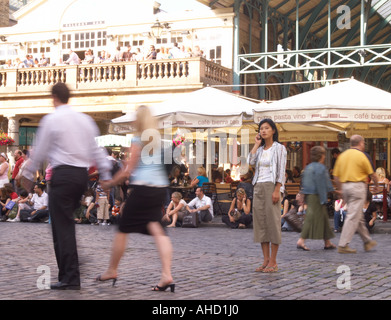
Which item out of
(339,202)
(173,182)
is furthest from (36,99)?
(339,202)

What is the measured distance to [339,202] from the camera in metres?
15.0

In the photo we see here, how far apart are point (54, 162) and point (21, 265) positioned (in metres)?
2.49

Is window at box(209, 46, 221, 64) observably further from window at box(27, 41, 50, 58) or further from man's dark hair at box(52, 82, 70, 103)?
man's dark hair at box(52, 82, 70, 103)

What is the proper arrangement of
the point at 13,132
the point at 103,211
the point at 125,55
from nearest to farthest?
the point at 103,211, the point at 125,55, the point at 13,132

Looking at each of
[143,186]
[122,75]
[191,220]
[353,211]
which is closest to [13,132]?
[122,75]

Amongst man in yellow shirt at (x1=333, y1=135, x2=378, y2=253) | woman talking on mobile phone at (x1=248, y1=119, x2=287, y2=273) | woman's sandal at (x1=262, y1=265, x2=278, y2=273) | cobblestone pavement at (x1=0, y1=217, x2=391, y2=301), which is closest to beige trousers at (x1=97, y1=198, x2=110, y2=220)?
cobblestone pavement at (x1=0, y1=217, x2=391, y2=301)

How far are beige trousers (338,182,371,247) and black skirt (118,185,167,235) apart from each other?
181 inches

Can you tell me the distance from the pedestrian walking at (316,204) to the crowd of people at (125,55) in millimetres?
15469

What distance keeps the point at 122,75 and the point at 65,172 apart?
2107 centimetres

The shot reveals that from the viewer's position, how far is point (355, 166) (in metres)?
10.9

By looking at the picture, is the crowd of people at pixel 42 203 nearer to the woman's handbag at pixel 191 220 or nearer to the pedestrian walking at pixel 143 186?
the woman's handbag at pixel 191 220

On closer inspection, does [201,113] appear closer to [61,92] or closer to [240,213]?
[240,213]

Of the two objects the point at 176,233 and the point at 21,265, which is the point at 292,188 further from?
the point at 21,265

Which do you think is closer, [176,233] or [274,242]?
[274,242]
